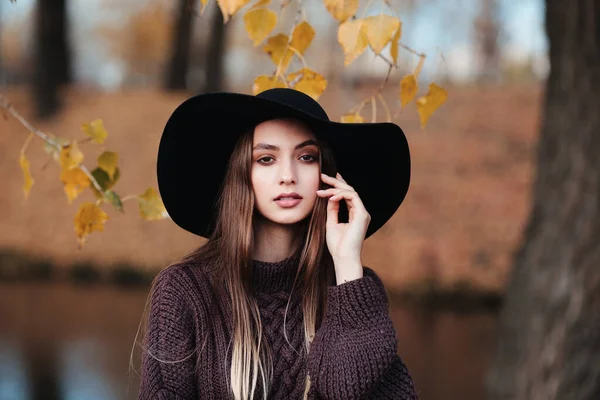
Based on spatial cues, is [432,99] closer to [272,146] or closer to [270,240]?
[272,146]

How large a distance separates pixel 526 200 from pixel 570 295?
7084 mm

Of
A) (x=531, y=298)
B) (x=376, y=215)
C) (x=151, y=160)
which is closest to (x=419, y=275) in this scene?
(x=151, y=160)

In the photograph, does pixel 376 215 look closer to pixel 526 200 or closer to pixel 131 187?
pixel 526 200

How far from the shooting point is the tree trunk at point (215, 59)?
43.6ft

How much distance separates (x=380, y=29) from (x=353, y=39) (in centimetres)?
7

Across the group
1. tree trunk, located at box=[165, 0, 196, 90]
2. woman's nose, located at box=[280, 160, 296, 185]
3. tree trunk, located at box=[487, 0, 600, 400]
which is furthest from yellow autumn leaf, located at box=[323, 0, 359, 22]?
tree trunk, located at box=[165, 0, 196, 90]

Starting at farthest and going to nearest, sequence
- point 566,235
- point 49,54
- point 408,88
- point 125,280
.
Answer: point 49,54, point 125,280, point 566,235, point 408,88

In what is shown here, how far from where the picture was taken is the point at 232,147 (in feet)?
6.59

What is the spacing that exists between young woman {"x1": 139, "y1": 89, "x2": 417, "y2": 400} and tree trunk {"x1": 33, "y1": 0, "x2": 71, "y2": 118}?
1223cm

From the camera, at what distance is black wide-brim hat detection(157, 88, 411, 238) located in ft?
6.25

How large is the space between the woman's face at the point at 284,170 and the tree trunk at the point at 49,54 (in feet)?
40.5

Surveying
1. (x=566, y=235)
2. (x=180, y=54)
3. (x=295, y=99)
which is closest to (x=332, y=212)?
(x=295, y=99)

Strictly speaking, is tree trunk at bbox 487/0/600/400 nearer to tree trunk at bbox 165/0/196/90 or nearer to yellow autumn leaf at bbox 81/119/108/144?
yellow autumn leaf at bbox 81/119/108/144

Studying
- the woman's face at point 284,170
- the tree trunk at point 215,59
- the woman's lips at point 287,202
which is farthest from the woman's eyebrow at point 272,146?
the tree trunk at point 215,59
